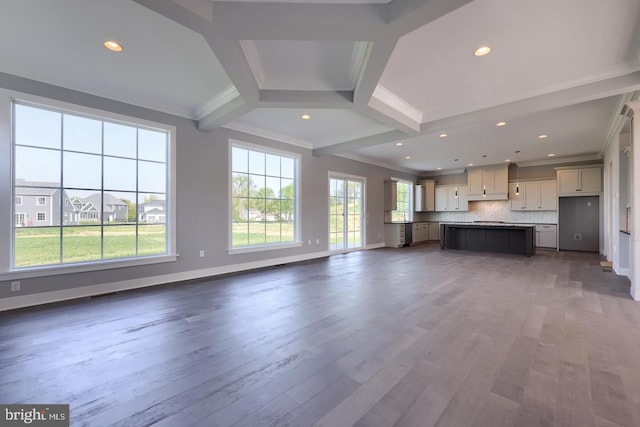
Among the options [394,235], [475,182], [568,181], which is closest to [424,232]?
[394,235]

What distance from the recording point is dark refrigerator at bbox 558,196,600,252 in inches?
302

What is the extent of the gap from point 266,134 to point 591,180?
8926 millimetres

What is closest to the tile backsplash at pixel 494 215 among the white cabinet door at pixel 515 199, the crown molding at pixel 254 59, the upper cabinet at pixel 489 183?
the white cabinet door at pixel 515 199

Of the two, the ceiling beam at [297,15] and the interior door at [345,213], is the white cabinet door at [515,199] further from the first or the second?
the ceiling beam at [297,15]

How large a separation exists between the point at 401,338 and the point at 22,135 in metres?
4.96

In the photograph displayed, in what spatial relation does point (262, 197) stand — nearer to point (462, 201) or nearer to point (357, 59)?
point (357, 59)

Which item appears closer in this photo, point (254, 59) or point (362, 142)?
point (254, 59)

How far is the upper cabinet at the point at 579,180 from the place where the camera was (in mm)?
7387

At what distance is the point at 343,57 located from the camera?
2.87m

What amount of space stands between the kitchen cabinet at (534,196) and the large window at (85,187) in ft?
32.7

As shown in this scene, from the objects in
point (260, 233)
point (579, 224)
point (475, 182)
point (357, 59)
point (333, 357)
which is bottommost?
point (333, 357)

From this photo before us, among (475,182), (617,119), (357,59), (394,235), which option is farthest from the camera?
(475,182)

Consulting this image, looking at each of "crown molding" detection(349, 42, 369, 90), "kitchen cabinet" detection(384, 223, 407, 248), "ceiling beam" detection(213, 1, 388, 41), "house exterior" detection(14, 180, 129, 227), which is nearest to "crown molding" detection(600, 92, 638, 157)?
"crown molding" detection(349, 42, 369, 90)

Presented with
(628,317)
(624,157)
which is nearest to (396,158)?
(624,157)
